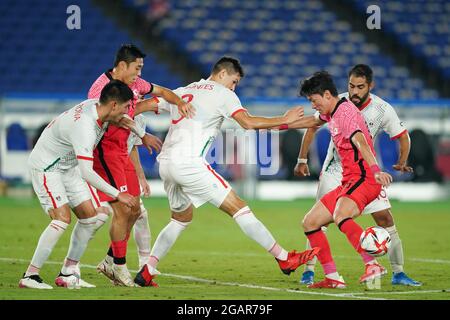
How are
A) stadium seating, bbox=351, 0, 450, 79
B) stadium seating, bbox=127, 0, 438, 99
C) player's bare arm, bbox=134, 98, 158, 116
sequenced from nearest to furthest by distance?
1. player's bare arm, bbox=134, 98, 158, 116
2. stadium seating, bbox=127, 0, 438, 99
3. stadium seating, bbox=351, 0, 450, 79

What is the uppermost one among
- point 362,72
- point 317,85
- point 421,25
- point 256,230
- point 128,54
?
point 421,25

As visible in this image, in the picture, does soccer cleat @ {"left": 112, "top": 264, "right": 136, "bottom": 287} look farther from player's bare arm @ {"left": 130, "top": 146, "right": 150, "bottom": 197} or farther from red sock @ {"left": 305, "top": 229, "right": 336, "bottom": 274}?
red sock @ {"left": 305, "top": 229, "right": 336, "bottom": 274}

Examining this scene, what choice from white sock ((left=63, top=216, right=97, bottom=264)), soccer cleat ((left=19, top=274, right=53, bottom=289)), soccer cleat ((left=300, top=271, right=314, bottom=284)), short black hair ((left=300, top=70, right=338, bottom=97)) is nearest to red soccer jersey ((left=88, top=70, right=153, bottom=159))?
white sock ((left=63, top=216, right=97, bottom=264))

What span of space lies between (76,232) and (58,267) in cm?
180

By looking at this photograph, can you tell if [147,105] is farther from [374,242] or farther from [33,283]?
[374,242]

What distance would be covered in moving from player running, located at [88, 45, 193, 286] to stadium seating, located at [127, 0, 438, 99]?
56.8 feet

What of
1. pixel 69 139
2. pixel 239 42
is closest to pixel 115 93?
pixel 69 139

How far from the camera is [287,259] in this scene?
9.89 meters

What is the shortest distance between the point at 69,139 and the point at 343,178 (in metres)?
2.64

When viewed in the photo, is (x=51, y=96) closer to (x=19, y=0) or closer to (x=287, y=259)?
(x=19, y=0)

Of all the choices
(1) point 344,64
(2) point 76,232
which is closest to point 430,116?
(1) point 344,64

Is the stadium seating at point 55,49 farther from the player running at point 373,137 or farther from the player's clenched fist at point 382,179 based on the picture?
the player's clenched fist at point 382,179

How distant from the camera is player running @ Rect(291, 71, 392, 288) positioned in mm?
9680

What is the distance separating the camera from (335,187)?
10.7m
